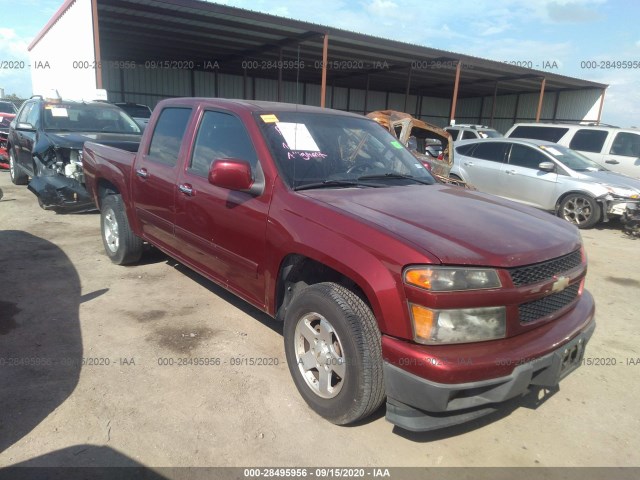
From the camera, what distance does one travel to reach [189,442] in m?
2.47

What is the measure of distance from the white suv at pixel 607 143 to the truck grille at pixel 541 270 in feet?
32.3

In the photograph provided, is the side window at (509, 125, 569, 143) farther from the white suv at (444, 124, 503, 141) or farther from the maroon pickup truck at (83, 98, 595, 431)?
the maroon pickup truck at (83, 98, 595, 431)

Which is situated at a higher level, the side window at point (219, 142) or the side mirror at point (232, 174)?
the side window at point (219, 142)

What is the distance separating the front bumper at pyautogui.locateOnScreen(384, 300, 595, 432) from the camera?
211 cm

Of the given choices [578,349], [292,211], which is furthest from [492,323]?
[292,211]

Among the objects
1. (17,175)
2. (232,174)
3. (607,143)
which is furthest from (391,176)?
(607,143)

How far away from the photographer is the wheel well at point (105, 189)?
16.8 ft

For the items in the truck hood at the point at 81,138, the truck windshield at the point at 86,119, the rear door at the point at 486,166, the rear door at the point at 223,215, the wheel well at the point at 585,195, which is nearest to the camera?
the rear door at the point at 223,215

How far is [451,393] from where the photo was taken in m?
2.10

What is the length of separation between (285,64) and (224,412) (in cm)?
2073

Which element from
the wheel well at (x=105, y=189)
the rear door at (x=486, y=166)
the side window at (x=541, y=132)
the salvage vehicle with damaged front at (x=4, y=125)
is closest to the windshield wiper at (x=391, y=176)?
the wheel well at (x=105, y=189)

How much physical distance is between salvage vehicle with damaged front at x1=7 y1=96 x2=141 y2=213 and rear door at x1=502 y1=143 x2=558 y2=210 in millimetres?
7217

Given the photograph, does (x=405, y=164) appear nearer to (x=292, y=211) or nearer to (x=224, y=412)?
(x=292, y=211)

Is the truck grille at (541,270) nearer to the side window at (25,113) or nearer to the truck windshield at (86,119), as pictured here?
the truck windshield at (86,119)
